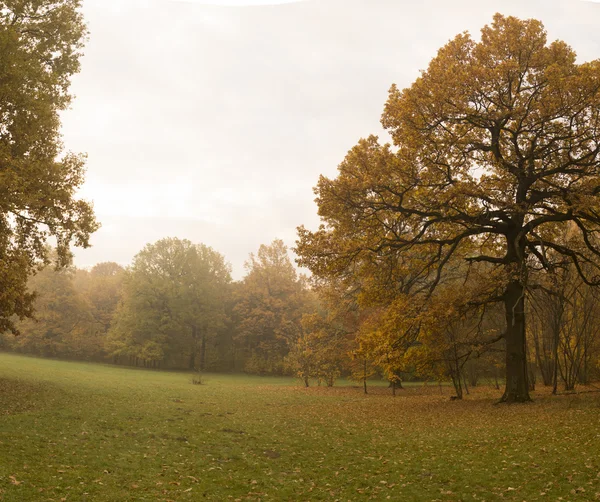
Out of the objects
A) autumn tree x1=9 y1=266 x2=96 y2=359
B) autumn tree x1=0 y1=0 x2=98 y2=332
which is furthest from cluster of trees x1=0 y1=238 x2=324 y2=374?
autumn tree x1=0 y1=0 x2=98 y2=332

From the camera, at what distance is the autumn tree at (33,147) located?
1564 cm

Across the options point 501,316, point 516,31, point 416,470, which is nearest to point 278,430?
point 416,470

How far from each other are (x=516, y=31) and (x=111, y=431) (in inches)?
791

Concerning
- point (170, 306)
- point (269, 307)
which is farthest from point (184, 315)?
point (269, 307)

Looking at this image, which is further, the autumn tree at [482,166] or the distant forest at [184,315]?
the distant forest at [184,315]

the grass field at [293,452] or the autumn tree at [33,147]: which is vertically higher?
the autumn tree at [33,147]

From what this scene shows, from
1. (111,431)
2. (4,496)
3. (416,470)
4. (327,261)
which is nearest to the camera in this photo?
(4,496)

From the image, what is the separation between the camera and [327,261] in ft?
65.0

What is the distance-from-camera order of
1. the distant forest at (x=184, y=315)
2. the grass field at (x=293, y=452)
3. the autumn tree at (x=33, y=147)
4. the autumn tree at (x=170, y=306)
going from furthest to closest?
the distant forest at (x=184, y=315) < the autumn tree at (x=170, y=306) < the autumn tree at (x=33, y=147) < the grass field at (x=293, y=452)

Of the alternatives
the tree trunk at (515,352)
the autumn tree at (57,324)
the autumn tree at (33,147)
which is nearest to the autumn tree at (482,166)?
the tree trunk at (515,352)

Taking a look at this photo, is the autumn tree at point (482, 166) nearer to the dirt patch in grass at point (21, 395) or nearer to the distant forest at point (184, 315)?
the dirt patch in grass at point (21, 395)

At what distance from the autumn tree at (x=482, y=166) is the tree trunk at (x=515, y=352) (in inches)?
1.7

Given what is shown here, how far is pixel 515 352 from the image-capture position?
19438 millimetres

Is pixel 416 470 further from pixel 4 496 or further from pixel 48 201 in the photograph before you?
pixel 48 201
